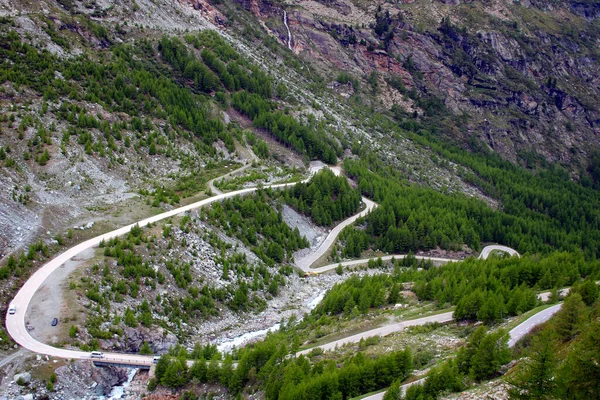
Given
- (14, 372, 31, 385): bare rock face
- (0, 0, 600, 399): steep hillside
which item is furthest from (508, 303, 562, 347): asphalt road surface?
(14, 372, 31, 385): bare rock face

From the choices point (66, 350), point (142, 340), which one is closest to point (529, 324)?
point (142, 340)

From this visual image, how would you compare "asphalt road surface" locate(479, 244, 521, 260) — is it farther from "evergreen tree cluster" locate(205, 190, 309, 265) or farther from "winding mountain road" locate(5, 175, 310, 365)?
"winding mountain road" locate(5, 175, 310, 365)

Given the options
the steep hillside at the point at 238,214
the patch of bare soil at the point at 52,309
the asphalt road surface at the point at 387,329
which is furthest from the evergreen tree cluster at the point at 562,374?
the patch of bare soil at the point at 52,309

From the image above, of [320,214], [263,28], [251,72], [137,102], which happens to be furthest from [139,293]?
[263,28]

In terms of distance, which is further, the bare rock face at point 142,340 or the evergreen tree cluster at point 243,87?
the evergreen tree cluster at point 243,87

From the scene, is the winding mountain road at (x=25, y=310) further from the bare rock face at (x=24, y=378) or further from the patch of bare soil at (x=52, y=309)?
the bare rock face at (x=24, y=378)

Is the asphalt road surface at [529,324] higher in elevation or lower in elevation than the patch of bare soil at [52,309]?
higher

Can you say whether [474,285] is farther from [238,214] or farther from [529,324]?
[238,214]

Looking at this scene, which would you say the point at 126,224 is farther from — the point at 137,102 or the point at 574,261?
the point at 574,261
